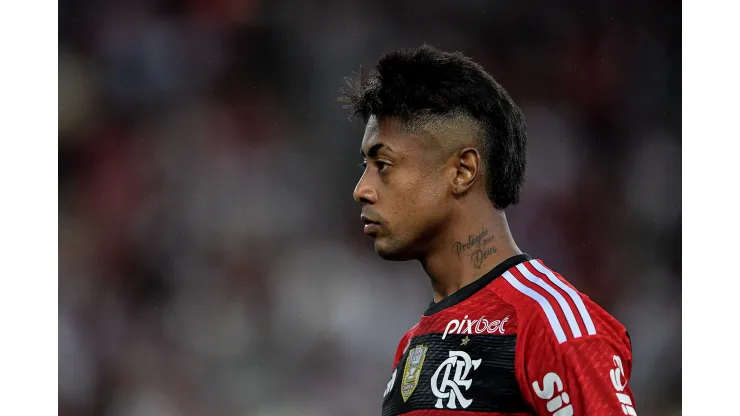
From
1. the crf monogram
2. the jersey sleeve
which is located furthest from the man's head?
the jersey sleeve

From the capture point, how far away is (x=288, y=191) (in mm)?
7805

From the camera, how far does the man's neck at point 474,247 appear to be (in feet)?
9.16

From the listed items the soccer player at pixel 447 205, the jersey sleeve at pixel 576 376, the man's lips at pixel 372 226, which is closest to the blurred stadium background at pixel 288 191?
the soccer player at pixel 447 205

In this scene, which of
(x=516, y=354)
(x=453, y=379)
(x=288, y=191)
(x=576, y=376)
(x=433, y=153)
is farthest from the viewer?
(x=288, y=191)

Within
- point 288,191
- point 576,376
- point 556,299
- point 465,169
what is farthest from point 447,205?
point 288,191

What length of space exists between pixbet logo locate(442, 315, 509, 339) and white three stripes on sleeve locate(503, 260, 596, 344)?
0.13 m

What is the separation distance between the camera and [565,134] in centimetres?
779

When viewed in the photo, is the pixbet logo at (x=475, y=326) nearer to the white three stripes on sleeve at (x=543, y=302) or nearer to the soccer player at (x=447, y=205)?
the soccer player at (x=447, y=205)

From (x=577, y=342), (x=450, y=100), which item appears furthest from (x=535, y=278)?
(x=450, y=100)

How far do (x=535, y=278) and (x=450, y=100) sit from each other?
64cm

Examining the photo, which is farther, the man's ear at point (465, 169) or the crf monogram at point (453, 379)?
the man's ear at point (465, 169)

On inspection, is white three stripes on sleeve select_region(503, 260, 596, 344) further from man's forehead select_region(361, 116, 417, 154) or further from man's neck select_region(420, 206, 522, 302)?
man's forehead select_region(361, 116, 417, 154)

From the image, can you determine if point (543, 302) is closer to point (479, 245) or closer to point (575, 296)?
point (575, 296)

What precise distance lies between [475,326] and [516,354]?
0.23 metres
